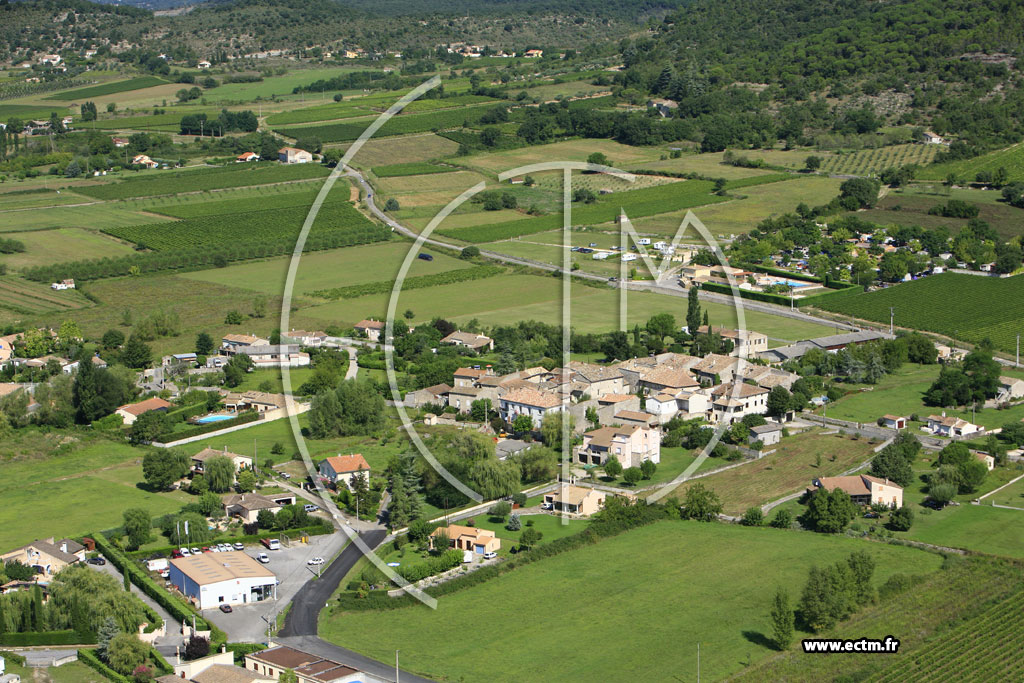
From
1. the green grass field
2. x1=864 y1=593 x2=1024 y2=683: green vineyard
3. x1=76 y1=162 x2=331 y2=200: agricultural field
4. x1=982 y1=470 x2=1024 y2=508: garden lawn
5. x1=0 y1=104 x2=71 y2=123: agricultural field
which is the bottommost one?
x1=982 y1=470 x2=1024 y2=508: garden lawn

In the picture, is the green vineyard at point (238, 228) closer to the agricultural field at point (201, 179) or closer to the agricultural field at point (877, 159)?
the agricultural field at point (201, 179)

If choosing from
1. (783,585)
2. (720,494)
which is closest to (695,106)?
(720,494)

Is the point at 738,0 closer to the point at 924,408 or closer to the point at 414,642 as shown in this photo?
the point at 924,408

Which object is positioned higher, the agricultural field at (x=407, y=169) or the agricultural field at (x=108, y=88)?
the agricultural field at (x=108, y=88)

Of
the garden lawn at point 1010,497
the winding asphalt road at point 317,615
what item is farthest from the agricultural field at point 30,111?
the garden lawn at point 1010,497

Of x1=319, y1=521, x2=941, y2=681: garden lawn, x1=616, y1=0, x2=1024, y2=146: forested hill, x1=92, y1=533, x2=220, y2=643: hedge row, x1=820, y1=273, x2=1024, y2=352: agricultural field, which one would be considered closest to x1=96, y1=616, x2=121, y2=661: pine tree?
x1=92, y1=533, x2=220, y2=643: hedge row

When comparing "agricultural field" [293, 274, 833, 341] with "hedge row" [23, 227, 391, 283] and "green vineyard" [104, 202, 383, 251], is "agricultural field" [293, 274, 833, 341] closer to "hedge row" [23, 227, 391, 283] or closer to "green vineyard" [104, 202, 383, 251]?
"hedge row" [23, 227, 391, 283]

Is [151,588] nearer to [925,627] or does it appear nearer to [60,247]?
[925,627]
